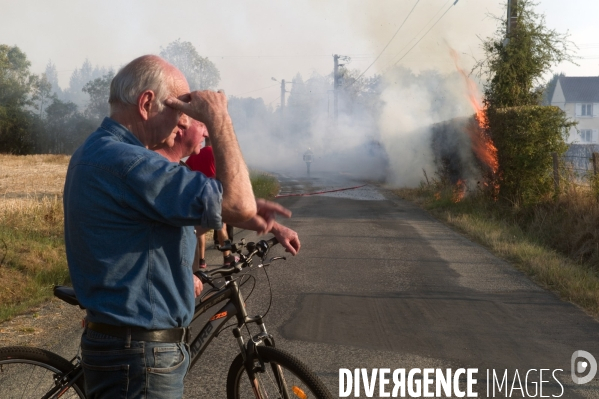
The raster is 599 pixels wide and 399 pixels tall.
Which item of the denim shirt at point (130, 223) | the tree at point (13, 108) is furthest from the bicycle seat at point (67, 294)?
the tree at point (13, 108)

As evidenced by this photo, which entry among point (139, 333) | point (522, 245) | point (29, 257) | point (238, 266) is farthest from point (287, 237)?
point (522, 245)

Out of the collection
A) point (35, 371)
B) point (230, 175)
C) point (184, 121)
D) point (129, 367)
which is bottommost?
point (35, 371)

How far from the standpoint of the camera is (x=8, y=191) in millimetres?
19859

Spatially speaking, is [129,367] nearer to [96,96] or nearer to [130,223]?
[130,223]

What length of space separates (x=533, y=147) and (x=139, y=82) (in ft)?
44.7

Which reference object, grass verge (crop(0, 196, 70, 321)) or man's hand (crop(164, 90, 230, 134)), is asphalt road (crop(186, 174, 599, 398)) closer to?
grass verge (crop(0, 196, 70, 321))

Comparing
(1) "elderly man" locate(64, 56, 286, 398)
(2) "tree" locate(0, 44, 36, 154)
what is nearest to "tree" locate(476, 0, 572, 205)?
(1) "elderly man" locate(64, 56, 286, 398)

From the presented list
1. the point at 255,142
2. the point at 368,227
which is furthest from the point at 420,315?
the point at 255,142

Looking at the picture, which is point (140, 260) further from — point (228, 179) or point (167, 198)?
point (228, 179)

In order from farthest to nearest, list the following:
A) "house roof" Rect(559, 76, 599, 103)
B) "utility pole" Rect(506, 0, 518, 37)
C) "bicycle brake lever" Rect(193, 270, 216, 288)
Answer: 1. "house roof" Rect(559, 76, 599, 103)
2. "utility pole" Rect(506, 0, 518, 37)
3. "bicycle brake lever" Rect(193, 270, 216, 288)

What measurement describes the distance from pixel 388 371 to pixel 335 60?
56.3 m

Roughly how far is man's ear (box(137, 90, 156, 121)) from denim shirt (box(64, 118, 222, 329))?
82 millimetres

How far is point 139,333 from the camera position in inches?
84.7

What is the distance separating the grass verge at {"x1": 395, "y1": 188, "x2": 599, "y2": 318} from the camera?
7582mm
